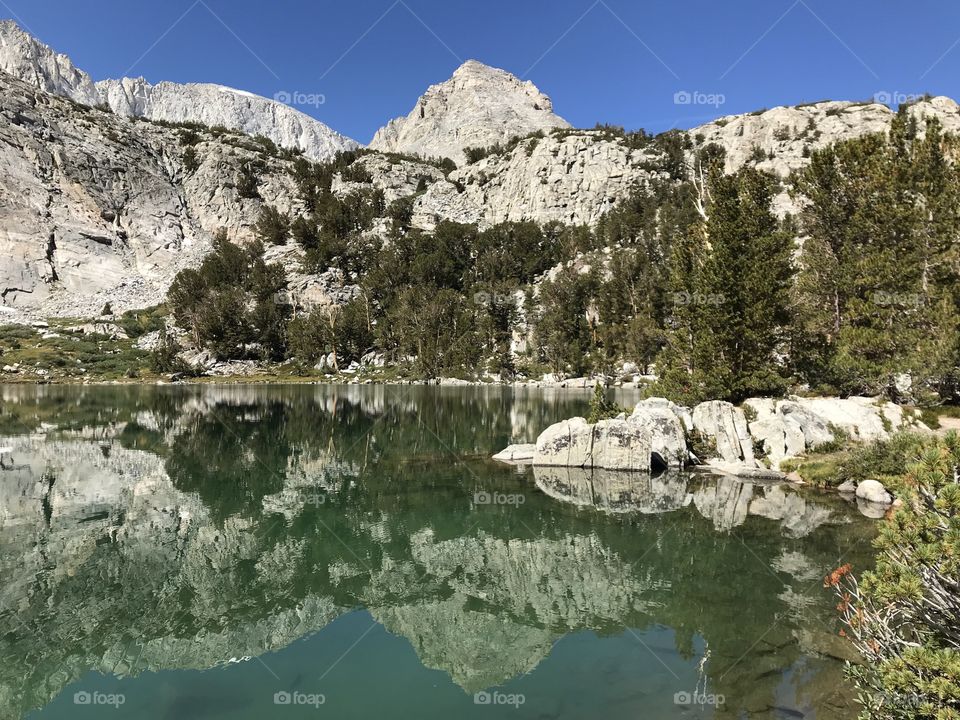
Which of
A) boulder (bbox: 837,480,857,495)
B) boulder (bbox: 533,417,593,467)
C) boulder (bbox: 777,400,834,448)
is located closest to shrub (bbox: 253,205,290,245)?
boulder (bbox: 533,417,593,467)

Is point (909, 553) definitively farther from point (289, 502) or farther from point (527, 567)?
point (289, 502)

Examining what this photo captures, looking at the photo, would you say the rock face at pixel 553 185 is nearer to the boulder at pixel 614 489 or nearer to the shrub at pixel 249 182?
the shrub at pixel 249 182

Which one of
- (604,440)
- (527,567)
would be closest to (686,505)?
(604,440)

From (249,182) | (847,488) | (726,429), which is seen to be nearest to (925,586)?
(847,488)

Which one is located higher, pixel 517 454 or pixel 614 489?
pixel 517 454

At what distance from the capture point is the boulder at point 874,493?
2217 centimetres

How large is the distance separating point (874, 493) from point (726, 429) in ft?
29.1

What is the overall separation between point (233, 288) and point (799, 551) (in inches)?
4902

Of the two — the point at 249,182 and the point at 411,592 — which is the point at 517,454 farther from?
the point at 249,182

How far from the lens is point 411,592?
46.8ft

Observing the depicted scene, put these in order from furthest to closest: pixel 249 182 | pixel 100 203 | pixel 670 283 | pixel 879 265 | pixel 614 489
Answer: pixel 249 182
pixel 100 203
pixel 670 283
pixel 879 265
pixel 614 489

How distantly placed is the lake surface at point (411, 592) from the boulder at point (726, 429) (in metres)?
3.75

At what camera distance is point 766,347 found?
3578cm

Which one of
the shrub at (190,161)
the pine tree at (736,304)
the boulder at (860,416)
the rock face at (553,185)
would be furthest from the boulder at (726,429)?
the shrub at (190,161)
